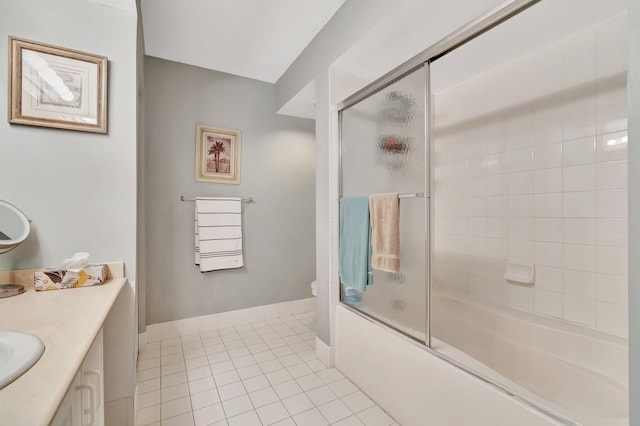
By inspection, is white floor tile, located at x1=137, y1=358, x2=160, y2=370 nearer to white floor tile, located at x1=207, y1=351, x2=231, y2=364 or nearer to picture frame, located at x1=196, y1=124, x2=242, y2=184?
white floor tile, located at x1=207, y1=351, x2=231, y2=364

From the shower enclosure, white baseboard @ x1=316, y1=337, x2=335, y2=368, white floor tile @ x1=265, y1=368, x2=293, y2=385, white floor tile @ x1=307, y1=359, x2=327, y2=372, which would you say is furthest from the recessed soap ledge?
white floor tile @ x1=265, y1=368, x2=293, y2=385

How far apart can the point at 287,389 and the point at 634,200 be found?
74.7 inches

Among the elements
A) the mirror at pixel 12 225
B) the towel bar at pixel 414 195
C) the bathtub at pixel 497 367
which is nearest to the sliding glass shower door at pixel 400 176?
the towel bar at pixel 414 195

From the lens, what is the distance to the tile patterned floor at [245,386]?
1535mm

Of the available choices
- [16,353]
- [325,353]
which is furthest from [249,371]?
[16,353]

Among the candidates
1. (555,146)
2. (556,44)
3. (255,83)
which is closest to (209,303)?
(255,83)

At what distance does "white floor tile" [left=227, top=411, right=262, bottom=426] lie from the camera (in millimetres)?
1483

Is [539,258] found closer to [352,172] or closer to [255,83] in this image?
[352,172]

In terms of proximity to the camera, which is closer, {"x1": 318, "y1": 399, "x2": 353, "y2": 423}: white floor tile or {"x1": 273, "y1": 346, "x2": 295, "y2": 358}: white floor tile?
{"x1": 318, "y1": 399, "x2": 353, "y2": 423}: white floor tile

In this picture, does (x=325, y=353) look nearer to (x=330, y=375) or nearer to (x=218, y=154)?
(x=330, y=375)

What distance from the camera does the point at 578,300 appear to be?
63.8 inches

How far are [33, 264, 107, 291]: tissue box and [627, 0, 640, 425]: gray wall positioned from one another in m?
1.79

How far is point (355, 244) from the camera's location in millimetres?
1821

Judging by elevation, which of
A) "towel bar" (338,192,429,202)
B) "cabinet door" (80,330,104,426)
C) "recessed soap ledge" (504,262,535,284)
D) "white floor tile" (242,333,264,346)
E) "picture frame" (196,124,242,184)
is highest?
"picture frame" (196,124,242,184)
